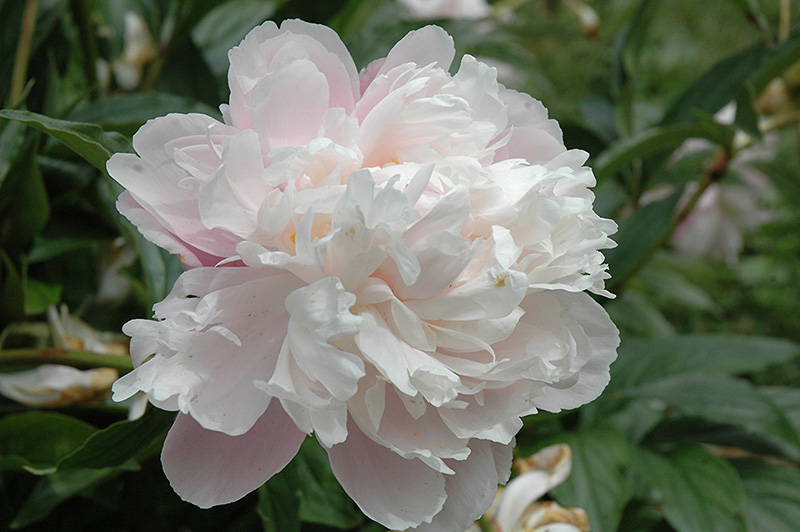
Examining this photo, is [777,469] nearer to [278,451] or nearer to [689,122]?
[689,122]

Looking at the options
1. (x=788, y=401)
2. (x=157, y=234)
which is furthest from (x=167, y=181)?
(x=788, y=401)

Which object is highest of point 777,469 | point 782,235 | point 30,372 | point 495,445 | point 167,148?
point 167,148

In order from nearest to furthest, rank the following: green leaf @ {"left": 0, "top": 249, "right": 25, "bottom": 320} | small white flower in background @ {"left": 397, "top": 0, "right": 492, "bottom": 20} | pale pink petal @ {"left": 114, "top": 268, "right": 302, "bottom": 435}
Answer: pale pink petal @ {"left": 114, "top": 268, "right": 302, "bottom": 435}, green leaf @ {"left": 0, "top": 249, "right": 25, "bottom": 320}, small white flower in background @ {"left": 397, "top": 0, "right": 492, "bottom": 20}

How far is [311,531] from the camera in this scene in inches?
23.9

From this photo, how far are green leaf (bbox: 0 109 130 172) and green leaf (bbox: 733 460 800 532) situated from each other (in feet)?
2.15

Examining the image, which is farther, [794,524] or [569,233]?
[794,524]

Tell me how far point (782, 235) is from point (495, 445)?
172cm

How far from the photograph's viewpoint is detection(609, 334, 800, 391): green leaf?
0.79 m

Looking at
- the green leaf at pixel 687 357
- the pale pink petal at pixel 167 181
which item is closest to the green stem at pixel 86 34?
the pale pink petal at pixel 167 181

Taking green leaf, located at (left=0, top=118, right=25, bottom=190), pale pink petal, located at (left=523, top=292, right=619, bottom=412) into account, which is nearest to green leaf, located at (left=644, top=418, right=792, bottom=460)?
pale pink petal, located at (left=523, top=292, right=619, bottom=412)

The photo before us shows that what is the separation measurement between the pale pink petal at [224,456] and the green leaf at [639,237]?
47 centimetres

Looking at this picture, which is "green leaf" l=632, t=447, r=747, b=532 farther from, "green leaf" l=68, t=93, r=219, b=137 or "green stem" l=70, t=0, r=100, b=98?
"green stem" l=70, t=0, r=100, b=98

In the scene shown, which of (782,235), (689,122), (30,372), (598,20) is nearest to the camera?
(30,372)

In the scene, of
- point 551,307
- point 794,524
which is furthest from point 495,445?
point 794,524
